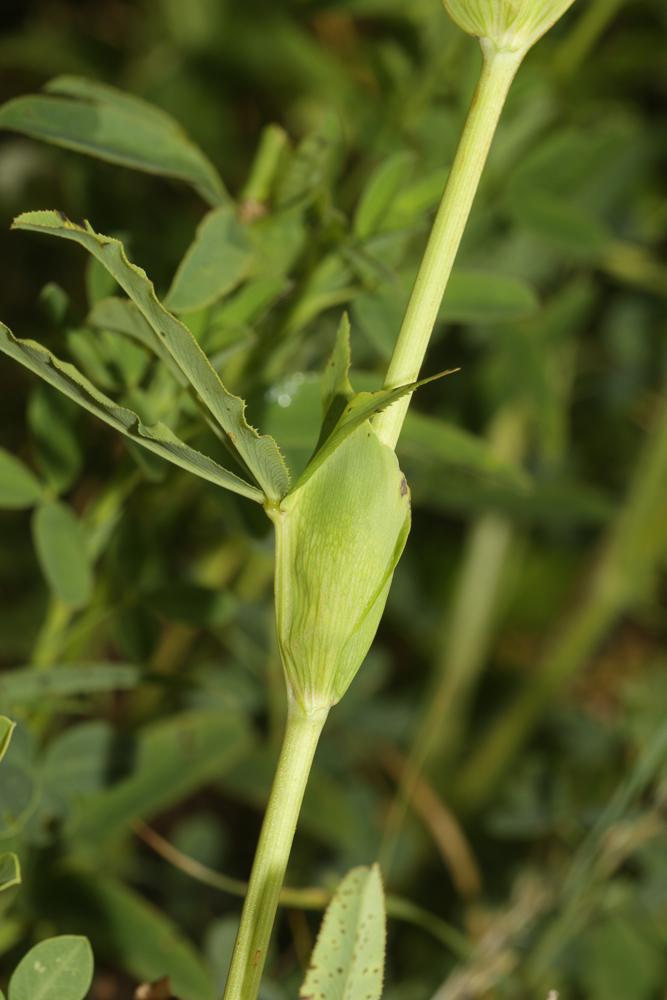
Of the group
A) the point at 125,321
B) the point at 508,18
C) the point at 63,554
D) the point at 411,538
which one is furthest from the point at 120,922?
the point at 411,538

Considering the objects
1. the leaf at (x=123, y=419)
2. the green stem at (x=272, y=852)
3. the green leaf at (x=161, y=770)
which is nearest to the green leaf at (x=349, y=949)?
the green stem at (x=272, y=852)

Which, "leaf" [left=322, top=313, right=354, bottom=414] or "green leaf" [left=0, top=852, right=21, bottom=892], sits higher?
"leaf" [left=322, top=313, right=354, bottom=414]

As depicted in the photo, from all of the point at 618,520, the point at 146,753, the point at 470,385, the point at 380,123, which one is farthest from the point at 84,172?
the point at 618,520

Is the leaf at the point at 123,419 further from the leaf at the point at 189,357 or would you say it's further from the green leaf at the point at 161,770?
the green leaf at the point at 161,770

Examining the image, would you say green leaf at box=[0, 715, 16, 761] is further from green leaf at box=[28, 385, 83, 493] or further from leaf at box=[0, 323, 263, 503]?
green leaf at box=[28, 385, 83, 493]

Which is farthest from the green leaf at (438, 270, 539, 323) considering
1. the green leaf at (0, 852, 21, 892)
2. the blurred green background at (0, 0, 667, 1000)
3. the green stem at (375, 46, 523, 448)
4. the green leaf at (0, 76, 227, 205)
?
the green leaf at (0, 852, 21, 892)

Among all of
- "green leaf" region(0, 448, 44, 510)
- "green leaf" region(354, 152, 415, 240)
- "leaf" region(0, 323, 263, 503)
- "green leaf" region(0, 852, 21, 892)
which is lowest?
"green leaf" region(0, 852, 21, 892)

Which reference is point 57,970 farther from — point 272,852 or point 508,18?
point 508,18
